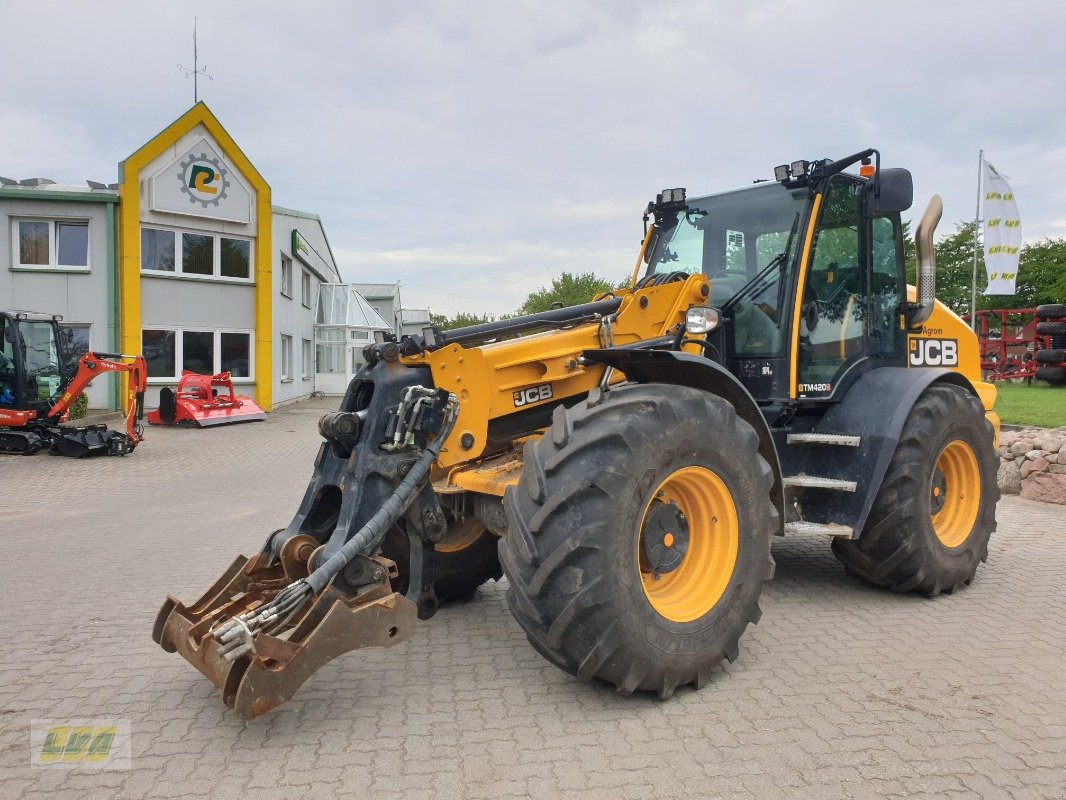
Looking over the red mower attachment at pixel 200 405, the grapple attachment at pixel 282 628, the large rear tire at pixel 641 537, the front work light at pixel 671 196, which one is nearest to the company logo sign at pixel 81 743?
the grapple attachment at pixel 282 628

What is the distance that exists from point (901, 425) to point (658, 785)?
304 cm

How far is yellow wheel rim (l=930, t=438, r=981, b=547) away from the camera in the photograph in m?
5.71

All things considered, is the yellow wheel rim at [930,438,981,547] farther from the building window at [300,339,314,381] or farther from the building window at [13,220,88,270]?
the building window at [300,339,314,381]

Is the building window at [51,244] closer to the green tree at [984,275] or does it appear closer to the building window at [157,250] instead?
the building window at [157,250]

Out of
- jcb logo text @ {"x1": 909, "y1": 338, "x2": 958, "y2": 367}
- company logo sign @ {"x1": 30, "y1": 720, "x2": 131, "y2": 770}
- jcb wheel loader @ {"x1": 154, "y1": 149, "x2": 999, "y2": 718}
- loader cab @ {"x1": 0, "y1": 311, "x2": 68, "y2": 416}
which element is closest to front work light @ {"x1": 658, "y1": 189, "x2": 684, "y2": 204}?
jcb wheel loader @ {"x1": 154, "y1": 149, "x2": 999, "y2": 718}

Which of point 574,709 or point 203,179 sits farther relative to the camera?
point 203,179

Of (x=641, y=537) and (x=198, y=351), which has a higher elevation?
→ (x=198, y=351)

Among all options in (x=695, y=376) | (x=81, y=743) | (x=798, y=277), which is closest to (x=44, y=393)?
(x=81, y=743)

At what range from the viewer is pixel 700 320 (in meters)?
4.89

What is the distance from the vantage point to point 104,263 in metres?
21.6

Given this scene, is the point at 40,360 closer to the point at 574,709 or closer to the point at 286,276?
the point at 286,276

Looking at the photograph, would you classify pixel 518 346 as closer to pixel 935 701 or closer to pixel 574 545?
pixel 574 545

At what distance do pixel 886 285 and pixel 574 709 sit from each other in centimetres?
393

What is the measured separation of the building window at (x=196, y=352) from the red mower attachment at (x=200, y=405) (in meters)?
2.69
